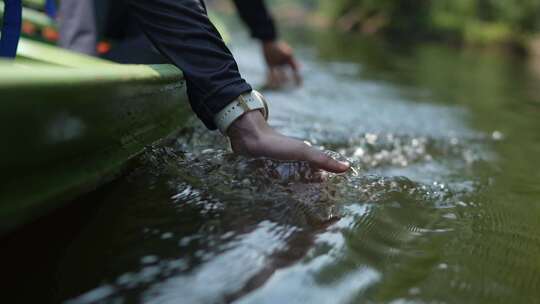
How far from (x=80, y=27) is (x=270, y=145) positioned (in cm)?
121

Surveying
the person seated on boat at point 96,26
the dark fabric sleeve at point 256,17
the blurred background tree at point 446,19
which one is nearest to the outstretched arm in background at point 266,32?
the dark fabric sleeve at point 256,17

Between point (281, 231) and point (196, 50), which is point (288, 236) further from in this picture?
point (196, 50)

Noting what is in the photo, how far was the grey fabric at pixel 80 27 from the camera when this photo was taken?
2129 mm

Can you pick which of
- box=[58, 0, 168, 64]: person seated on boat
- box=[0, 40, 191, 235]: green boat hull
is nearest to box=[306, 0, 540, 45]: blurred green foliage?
box=[58, 0, 168, 64]: person seated on boat

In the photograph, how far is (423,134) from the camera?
2.81m

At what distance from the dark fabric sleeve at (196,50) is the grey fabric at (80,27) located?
31.6 inches

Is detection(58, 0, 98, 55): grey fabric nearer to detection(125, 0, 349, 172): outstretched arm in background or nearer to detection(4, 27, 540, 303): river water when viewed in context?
detection(4, 27, 540, 303): river water

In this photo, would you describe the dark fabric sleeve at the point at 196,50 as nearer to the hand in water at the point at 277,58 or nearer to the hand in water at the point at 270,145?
the hand in water at the point at 270,145

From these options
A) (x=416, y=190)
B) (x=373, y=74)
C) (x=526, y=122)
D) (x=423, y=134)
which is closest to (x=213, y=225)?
(x=416, y=190)

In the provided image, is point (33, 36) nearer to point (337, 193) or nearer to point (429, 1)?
point (337, 193)

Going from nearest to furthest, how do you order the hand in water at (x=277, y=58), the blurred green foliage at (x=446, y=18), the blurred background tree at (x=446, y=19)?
the hand in water at (x=277, y=58) → the blurred background tree at (x=446, y=19) → the blurred green foliage at (x=446, y=18)

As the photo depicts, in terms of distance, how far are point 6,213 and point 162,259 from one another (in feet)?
0.90

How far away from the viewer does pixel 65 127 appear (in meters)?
0.89

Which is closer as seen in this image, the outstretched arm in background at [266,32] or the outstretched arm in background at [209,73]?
the outstretched arm in background at [209,73]
